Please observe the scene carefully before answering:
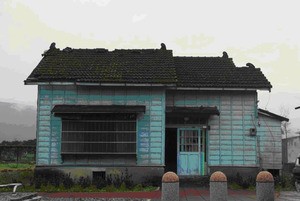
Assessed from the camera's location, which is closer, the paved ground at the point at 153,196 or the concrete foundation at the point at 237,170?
the paved ground at the point at 153,196

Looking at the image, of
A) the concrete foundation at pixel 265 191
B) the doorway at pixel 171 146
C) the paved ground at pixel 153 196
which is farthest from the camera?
the doorway at pixel 171 146

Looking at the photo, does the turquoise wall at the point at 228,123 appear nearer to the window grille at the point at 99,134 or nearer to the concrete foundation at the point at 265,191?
the window grille at the point at 99,134

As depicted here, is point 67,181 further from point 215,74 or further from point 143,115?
point 215,74

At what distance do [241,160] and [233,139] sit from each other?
1.00 meters

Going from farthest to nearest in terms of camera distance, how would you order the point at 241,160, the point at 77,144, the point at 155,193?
the point at 241,160 < the point at 77,144 < the point at 155,193

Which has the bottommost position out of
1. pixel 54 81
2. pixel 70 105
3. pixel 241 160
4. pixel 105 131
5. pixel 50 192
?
pixel 50 192

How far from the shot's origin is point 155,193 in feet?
47.1

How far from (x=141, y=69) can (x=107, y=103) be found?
2.24 meters

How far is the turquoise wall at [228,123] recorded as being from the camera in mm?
17406

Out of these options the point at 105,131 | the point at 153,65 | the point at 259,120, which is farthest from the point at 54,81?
the point at 259,120

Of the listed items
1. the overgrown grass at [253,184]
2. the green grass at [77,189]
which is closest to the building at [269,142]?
the overgrown grass at [253,184]

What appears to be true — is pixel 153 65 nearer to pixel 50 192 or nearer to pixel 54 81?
pixel 54 81

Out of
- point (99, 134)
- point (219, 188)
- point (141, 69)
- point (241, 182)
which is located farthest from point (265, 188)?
point (141, 69)

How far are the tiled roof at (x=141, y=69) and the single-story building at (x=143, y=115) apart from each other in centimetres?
5
